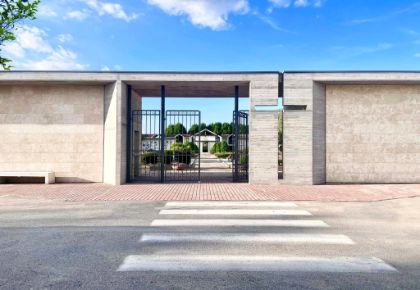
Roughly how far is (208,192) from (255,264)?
20.6ft

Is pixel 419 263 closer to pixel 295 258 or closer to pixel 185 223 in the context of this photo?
pixel 295 258

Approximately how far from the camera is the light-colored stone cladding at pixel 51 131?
1320 cm

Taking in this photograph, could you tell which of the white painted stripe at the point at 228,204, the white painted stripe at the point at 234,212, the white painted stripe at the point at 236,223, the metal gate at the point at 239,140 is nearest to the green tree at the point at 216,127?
the metal gate at the point at 239,140

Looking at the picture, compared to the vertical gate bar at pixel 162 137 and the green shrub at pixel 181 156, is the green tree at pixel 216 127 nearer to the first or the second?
the green shrub at pixel 181 156

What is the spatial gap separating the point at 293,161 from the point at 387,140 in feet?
16.1

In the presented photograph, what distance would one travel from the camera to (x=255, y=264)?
416 cm

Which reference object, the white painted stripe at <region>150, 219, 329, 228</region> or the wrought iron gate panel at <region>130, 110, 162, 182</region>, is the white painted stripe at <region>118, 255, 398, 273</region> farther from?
the wrought iron gate panel at <region>130, 110, 162, 182</region>

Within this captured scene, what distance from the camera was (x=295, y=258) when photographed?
4402 millimetres

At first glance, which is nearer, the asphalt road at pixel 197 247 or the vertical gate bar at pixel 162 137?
the asphalt road at pixel 197 247

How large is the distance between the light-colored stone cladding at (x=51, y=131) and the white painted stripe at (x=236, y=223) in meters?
8.16

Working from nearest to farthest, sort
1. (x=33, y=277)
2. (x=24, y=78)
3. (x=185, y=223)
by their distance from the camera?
(x=33, y=277) < (x=185, y=223) < (x=24, y=78)

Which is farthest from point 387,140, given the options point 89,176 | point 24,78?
point 24,78

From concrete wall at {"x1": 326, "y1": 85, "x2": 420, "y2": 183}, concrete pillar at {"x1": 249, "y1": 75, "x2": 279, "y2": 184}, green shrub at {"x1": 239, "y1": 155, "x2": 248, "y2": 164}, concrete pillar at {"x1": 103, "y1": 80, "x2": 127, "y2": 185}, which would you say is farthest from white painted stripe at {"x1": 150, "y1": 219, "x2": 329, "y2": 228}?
concrete wall at {"x1": 326, "y1": 85, "x2": 420, "y2": 183}

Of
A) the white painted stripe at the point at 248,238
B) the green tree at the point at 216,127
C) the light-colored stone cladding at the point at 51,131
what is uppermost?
the green tree at the point at 216,127
